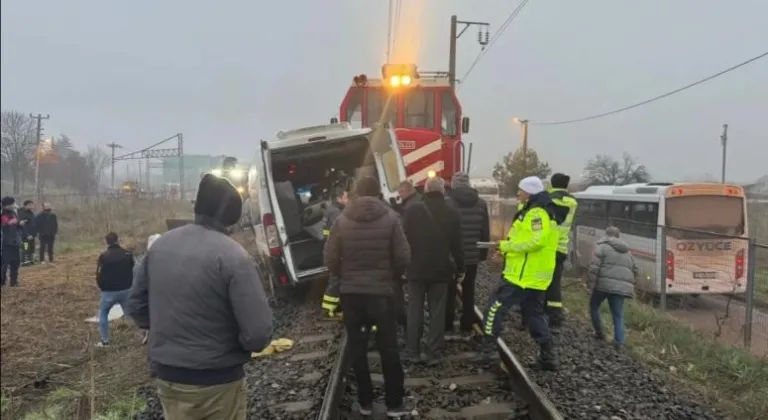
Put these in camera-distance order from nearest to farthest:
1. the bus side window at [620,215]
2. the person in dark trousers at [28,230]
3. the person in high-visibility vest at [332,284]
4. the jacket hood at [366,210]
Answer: the jacket hood at [366,210] → the person in high-visibility vest at [332,284] → the bus side window at [620,215] → the person in dark trousers at [28,230]

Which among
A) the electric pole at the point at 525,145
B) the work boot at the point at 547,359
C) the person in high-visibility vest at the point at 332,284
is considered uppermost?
the electric pole at the point at 525,145

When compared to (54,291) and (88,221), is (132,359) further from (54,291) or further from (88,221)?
(88,221)

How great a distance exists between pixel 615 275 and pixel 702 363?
1.34 m

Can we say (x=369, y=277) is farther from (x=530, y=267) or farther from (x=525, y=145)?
(x=525, y=145)

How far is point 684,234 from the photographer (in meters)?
11.4

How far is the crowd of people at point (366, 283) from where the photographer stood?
289cm

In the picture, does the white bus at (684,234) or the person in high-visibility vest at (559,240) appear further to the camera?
the white bus at (684,234)

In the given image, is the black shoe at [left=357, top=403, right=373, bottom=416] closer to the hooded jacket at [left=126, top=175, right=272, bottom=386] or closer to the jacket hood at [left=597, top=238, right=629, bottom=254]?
the hooded jacket at [left=126, top=175, right=272, bottom=386]

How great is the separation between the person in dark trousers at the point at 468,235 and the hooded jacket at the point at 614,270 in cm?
149

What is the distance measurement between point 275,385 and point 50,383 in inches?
136

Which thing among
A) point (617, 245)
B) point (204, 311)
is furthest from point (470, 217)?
point (204, 311)

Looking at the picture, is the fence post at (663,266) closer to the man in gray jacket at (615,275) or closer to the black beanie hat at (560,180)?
the man in gray jacket at (615,275)

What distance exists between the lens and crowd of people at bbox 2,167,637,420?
2893 millimetres

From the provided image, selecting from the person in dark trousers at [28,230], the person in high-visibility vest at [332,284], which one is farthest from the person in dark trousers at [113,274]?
the person in dark trousers at [28,230]
